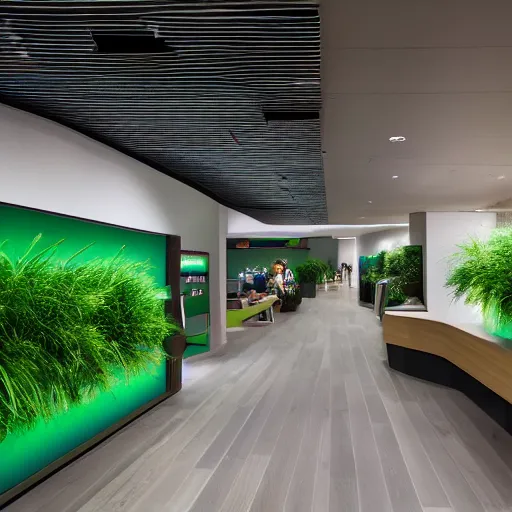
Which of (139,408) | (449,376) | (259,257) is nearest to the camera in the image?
(139,408)

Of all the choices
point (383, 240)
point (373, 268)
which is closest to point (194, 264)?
point (373, 268)

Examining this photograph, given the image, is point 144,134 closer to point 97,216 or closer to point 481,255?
point 97,216

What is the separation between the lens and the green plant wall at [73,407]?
10.5 ft

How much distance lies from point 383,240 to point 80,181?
14567mm

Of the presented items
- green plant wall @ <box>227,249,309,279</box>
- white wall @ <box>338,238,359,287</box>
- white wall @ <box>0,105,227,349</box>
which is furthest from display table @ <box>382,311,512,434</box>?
white wall @ <box>338,238,359,287</box>

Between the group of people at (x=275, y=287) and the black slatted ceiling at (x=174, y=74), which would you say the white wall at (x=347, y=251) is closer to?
the group of people at (x=275, y=287)

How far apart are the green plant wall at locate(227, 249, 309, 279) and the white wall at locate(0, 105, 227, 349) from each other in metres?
21.4

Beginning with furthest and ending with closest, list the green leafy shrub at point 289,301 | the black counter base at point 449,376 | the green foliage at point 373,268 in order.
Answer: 1. the green leafy shrub at point 289,301
2. the green foliage at point 373,268
3. the black counter base at point 449,376

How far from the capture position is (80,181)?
4027 millimetres

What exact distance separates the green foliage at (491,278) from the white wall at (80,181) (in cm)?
344

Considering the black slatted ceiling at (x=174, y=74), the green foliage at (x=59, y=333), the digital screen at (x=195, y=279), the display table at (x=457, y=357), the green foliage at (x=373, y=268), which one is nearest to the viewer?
the black slatted ceiling at (x=174, y=74)

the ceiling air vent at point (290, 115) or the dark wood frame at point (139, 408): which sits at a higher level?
the ceiling air vent at point (290, 115)

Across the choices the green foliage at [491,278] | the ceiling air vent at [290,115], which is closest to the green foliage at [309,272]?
the green foliage at [491,278]

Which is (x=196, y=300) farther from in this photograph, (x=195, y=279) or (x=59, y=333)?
(x=59, y=333)
